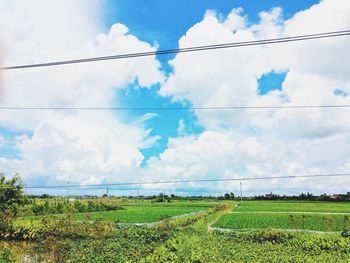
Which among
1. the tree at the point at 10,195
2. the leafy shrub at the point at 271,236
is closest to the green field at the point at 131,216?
the tree at the point at 10,195

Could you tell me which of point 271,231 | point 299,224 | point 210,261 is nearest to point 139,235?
point 271,231

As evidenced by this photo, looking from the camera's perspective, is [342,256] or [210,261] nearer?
[210,261]

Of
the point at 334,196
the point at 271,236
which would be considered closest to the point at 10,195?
the point at 271,236

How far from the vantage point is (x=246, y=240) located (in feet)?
68.2

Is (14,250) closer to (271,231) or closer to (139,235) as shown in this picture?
(139,235)

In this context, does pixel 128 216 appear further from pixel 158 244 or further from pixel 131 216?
pixel 158 244

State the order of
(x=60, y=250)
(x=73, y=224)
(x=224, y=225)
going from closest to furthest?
(x=60, y=250) → (x=73, y=224) → (x=224, y=225)

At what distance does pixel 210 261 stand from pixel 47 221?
13508 millimetres

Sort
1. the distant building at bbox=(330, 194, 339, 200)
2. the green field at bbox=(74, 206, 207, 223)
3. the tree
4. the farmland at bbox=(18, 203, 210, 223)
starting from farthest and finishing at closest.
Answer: the distant building at bbox=(330, 194, 339, 200)
the green field at bbox=(74, 206, 207, 223)
the farmland at bbox=(18, 203, 210, 223)
the tree

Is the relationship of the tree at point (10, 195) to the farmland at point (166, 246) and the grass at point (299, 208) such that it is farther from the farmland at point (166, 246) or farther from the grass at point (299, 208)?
the grass at point (299, 208)

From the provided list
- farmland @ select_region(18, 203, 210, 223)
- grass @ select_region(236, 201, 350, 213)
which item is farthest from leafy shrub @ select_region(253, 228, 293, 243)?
grass @ select_region(236, 201, 350, 213)

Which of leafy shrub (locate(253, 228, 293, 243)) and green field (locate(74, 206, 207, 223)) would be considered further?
green field (locate(74, 206, 207, 223))

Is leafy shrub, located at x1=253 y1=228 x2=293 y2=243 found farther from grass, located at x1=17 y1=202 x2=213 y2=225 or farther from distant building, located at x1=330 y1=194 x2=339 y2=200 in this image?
distant building, located at x1=330 y1=194 x2=339 y2=200

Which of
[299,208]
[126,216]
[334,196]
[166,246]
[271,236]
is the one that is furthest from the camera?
[334,196]
